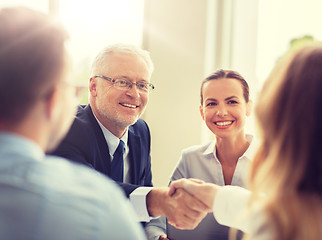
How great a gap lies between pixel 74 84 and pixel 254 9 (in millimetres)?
2698

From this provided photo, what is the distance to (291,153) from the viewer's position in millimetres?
737

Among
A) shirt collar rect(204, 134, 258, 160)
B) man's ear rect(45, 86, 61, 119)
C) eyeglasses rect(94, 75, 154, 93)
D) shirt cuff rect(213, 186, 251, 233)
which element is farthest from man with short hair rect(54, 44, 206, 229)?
man's ear rect(45, 86, 61, 119)

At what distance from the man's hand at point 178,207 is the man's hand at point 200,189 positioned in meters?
0.02

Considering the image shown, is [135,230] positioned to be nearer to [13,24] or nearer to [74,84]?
[74,84]

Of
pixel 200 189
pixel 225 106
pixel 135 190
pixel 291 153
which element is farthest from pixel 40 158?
pixel 225 106

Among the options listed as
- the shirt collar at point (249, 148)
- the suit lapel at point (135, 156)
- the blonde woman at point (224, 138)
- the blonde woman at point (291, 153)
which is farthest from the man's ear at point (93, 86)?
the blonde woman at point (291, 153)

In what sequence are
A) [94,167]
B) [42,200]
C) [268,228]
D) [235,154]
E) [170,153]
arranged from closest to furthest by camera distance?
[42,200]
[268,228]
[94,167]
[235,154]
[170,153]

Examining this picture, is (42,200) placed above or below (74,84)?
below

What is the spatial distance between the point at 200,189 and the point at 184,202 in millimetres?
168

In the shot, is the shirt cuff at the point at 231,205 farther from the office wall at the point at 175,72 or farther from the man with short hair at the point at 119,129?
the office wall at the point at 175,72

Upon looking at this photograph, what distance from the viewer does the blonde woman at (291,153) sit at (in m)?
0.67

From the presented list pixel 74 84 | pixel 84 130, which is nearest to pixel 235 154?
pixel 84 130

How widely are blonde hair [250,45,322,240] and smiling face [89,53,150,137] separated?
51.3 inches

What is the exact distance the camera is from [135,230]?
604 mm
